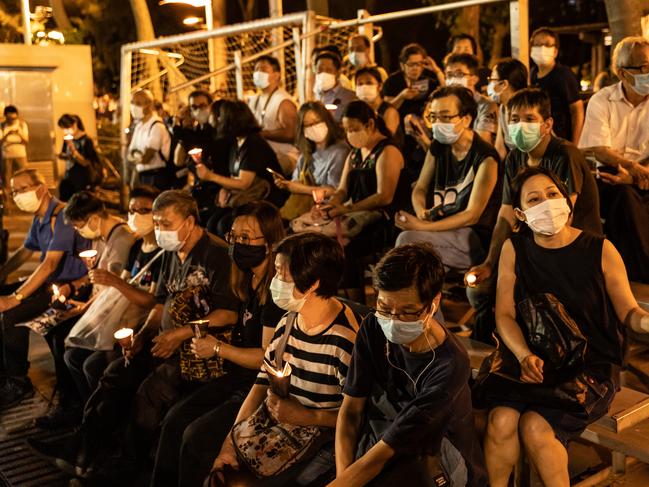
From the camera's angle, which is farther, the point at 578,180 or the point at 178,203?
the point at 178,203

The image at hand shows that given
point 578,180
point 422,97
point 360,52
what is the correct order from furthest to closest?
point 360,52, point 422,97, point 578,180

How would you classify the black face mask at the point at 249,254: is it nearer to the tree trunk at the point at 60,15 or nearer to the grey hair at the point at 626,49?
the grey hair at the point at 626,49

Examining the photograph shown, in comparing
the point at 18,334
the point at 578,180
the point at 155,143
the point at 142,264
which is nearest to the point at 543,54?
the point at 578,180

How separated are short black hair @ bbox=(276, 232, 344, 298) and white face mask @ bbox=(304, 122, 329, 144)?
3004 millimetres

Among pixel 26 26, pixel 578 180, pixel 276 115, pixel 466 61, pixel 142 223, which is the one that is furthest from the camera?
pixel 26 26

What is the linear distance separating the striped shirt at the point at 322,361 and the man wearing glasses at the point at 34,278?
3.36 metres

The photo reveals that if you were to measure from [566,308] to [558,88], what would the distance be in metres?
3.40

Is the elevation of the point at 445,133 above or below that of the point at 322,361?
above

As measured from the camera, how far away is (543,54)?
23.4 ft

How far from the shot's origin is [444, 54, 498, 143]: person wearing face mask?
692 cm

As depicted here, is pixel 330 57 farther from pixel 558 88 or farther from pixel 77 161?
pixel 77 161

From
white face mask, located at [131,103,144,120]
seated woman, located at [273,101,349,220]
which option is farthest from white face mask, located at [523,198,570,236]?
white face mask, located at [131,103,144,120]

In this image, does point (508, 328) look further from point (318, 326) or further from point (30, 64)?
point (30, 64)

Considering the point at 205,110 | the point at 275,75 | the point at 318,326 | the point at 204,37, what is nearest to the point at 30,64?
the point at 204,37
